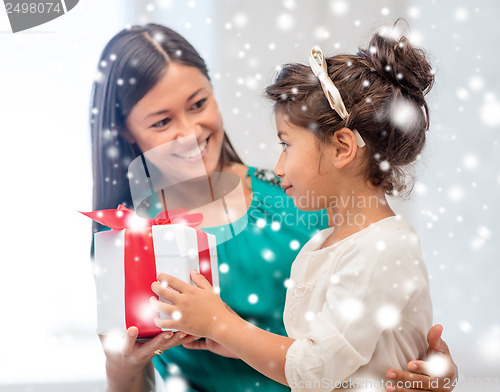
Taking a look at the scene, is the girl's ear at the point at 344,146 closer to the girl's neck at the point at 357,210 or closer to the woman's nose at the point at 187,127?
the girl's neck at the point at 357,210

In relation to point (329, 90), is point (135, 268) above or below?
below

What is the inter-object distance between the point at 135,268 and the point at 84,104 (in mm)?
619

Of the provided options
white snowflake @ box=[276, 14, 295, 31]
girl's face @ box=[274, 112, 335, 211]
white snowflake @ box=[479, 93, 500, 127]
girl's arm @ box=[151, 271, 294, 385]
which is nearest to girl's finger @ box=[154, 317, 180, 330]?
girl's arm @ box=[151, 271, 294, 385]

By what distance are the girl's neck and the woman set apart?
0.15 m

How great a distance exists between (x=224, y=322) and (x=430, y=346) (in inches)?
12.0

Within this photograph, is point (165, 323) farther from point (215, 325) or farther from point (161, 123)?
point (161, 123)

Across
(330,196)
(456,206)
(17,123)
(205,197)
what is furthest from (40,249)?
(456,206)

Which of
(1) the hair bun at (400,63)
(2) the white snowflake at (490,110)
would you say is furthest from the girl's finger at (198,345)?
(2) the white snowflake at (490,110)

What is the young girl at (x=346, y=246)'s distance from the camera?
2.27 ft

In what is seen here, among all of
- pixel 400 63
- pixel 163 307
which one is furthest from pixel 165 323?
pixel 400 63

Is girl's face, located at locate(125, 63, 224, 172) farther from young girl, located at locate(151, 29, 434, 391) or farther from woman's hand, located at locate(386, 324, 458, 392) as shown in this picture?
woman's hand, located at locate(386, 324, 458, 392)

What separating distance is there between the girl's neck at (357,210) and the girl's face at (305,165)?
3 cm

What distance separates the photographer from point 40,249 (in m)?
Answer: 1.17

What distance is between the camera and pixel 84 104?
121cm
